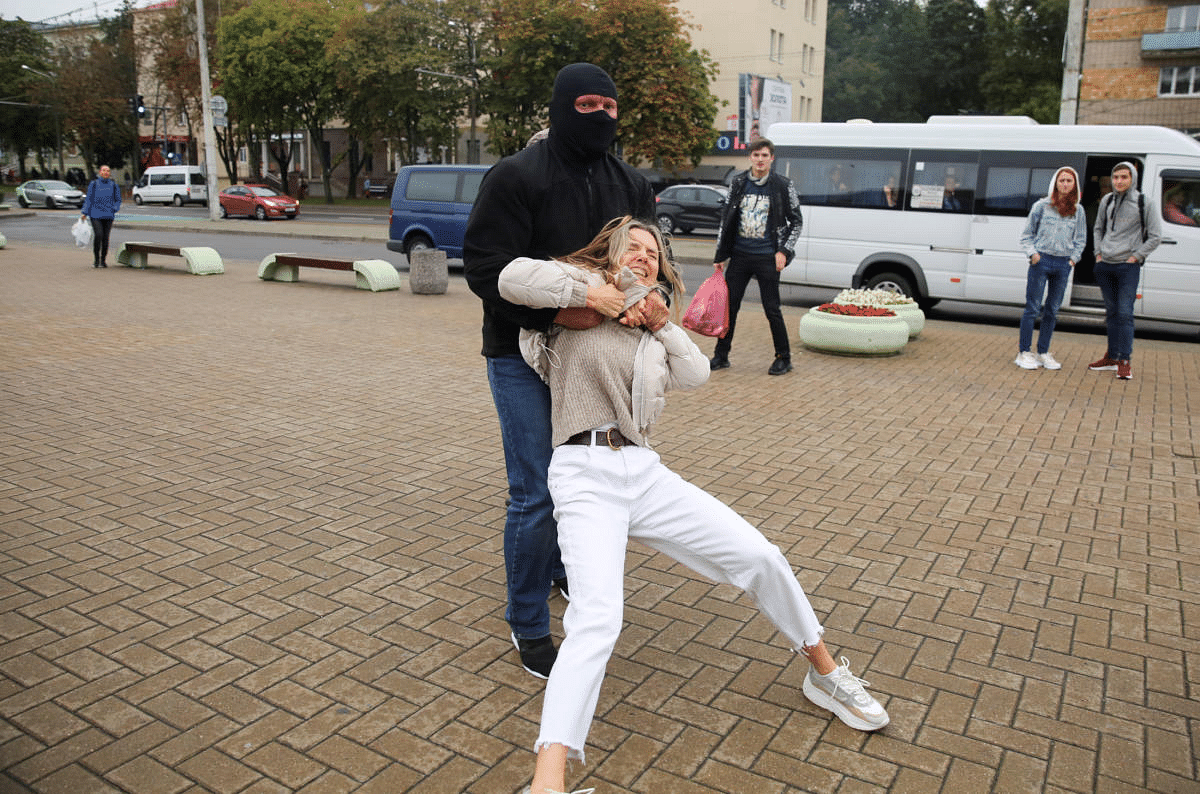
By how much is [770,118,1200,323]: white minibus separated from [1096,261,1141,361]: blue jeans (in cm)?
308

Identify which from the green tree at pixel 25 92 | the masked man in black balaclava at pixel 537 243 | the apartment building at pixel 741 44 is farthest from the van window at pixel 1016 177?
the green tree at pixel 25 92

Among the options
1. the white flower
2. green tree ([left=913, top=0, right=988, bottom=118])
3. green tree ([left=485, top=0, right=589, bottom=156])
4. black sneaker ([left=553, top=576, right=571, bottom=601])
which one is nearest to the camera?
black sneaker ([left=553, top=576, right=571, bottom=601])

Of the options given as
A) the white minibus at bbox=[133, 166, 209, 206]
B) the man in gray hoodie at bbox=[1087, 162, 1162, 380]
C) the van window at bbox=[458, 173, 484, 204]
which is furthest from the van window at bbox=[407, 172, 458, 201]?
the white minibus at bbox=[133, 166, 209, 206]

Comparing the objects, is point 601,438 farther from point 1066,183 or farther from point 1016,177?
point 1016,177

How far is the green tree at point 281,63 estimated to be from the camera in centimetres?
4694

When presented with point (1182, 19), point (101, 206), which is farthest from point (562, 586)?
point (1182, 19)

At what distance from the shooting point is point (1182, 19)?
4084cm

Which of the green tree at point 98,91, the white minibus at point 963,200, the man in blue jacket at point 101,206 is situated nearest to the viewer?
the white minibus at point 963,200

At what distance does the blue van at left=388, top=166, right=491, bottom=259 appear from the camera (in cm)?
1753

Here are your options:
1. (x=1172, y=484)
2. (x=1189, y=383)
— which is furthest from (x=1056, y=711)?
(x=1189, y=383)

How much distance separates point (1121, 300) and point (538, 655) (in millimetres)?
7318

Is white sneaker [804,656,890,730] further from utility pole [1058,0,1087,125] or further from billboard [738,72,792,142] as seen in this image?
billboard [738,72,792,142]

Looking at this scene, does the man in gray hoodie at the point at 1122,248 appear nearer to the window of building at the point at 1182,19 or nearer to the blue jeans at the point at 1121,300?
the blue jeans at the point at 1121,300

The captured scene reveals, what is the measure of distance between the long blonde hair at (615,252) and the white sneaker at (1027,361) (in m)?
7.04
